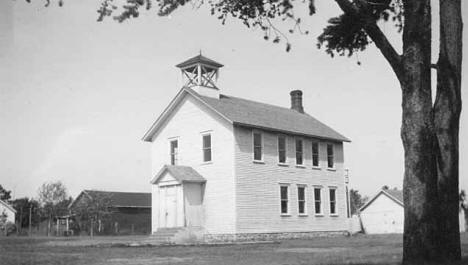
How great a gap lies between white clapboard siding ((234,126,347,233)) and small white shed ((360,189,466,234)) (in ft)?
52.3

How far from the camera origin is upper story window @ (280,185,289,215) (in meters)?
33.0

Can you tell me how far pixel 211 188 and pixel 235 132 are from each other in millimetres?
3287

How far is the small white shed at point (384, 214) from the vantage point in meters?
52.0

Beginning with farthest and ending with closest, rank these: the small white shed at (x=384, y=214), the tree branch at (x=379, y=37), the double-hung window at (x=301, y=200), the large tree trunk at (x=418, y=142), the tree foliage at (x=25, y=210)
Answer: the tree foliage at (x=25, y=210), the small white shed at (x=384, y=214), the double-hung window at (x=301, y=200), the tree branch at (x=379, y=37), the large tree trunk at (x=418, y=142)

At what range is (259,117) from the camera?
3322 centimetres

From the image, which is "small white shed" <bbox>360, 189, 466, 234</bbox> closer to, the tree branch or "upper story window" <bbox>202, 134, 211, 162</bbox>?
"upper story window" <bbox>202, 134, 211, 162</bbox>

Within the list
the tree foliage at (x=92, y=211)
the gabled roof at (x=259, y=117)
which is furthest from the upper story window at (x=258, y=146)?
the tree foliage at (x=92, y=211)

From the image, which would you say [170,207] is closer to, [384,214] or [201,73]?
[201,73]

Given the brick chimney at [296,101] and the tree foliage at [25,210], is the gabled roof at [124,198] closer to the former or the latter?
the tree foliage at [25,210]

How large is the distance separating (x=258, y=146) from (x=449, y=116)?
2056 centimetres

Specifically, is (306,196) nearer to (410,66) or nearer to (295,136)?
(295,136)

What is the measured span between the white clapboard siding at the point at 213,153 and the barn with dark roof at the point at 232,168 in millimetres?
52

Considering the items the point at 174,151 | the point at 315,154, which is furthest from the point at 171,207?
the point at 315,154

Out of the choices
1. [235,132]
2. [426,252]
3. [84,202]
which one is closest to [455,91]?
[426,252]
